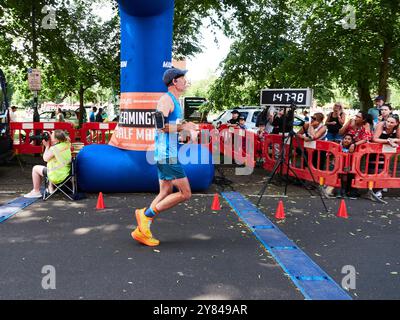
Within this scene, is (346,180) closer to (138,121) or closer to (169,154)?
(138,121)

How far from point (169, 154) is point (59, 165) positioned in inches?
124

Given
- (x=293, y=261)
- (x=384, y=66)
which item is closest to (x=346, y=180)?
(x=293, y=261)

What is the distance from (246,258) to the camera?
477cm

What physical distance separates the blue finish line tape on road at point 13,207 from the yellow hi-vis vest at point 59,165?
50 cm

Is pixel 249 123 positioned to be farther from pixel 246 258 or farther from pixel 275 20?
pixel 246 258

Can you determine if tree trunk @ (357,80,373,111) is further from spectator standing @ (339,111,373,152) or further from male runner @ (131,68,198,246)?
male runner @ (131,68,198,246)

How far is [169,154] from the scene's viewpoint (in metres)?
5.04

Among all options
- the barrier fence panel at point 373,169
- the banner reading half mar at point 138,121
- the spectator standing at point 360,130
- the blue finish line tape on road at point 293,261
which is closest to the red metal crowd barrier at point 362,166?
the barrier fence panel at point 373,169

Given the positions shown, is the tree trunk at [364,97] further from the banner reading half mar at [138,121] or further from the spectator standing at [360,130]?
the banner reading half mar at [138,121]

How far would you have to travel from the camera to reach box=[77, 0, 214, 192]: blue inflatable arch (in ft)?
25.0

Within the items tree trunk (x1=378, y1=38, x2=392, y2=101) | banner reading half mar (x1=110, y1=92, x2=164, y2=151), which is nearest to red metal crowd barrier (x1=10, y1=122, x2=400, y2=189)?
banner reading half mar (x1=110, y1=92, x2=164, y2=151)

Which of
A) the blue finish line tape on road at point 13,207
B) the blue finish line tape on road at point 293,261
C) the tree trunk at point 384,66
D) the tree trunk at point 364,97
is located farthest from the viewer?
the tree trunk at point 364,97

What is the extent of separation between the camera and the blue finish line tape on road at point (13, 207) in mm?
6312
